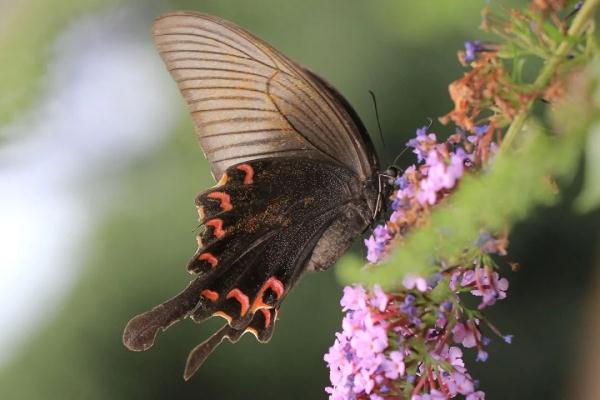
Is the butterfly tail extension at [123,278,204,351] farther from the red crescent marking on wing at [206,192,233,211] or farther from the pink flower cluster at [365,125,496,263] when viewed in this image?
the pink flower cluster at [365,125,496,263]

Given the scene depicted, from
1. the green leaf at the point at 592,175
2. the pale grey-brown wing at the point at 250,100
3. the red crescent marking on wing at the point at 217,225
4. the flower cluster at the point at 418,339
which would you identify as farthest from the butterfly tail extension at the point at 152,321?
the green leaf at the point at 592,175

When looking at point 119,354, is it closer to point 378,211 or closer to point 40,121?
point 378,211

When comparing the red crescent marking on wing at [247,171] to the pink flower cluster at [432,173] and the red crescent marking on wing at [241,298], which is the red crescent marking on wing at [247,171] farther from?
the pink flower cluster at [432,173]

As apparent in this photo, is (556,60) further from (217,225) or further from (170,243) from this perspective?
(170,243)

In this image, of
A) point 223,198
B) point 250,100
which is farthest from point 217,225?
point 250,100

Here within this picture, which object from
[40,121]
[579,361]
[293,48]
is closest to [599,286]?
[579,361]

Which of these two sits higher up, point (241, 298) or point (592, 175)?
point (592, 175)
